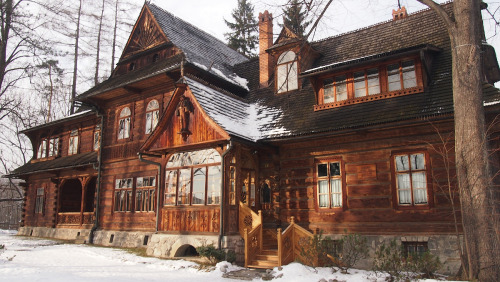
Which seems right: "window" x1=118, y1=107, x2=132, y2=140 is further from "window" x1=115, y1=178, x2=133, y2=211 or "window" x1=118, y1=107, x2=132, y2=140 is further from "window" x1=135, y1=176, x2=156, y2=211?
"window" x1=135, y1=176, x2=156, y2=211

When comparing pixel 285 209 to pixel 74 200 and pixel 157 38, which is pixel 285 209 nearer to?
pixel 157 38

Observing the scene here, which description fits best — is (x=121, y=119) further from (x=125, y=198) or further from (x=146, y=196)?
(x=146, y=196)

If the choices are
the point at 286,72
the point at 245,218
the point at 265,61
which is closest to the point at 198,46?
the point at 265,61

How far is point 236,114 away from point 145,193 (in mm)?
5984

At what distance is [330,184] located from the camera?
12.6 meters

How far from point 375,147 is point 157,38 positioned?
1179 cm

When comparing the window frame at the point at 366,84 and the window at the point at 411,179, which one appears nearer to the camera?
the window at the point at 411,179

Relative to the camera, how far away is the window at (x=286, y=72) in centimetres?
1576

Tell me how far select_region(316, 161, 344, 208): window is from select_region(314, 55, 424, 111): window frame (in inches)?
85.2

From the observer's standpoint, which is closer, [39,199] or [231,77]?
[231,77]

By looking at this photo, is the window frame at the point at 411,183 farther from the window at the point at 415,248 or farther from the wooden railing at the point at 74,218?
the wooden railing at the point at 74,218

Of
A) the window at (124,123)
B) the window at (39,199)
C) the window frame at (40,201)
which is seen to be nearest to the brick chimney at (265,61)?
the window at (124,123)

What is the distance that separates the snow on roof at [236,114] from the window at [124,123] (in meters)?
5.63

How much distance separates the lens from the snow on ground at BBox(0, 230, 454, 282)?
9211 mm
